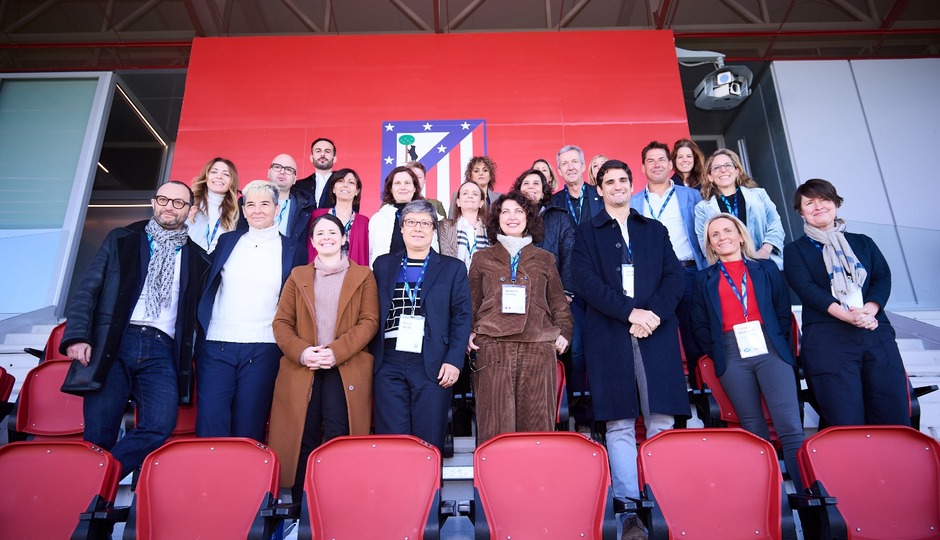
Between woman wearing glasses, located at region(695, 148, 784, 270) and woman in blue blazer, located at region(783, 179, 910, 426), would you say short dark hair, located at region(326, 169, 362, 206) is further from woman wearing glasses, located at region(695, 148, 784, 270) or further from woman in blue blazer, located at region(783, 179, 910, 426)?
woman in blue blazer, located at region(783, 179, 910, 426)

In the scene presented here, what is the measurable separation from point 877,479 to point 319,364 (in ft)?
6.77

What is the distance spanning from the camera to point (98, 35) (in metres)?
7.14

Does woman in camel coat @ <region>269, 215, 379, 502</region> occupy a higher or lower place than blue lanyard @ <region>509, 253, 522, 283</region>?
lower

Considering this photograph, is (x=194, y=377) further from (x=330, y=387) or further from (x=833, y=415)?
(x=833, y=415)

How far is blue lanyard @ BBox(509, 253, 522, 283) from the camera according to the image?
9.21 ft

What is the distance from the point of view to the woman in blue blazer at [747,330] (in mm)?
2514

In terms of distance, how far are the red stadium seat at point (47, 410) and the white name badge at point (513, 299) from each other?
199 cm

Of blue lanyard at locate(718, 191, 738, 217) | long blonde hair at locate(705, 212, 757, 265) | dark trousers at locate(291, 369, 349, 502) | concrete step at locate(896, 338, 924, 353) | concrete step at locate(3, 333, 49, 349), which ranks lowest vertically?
dark trousers at locate(291, 369, 349, 502)

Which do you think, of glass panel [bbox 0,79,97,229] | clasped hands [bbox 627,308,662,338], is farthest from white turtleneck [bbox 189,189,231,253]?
glass panel [bbox 0,79,97,229]

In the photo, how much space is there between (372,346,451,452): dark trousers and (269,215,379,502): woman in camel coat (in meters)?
0.08

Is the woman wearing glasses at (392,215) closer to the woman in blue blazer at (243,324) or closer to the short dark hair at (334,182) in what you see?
the short dark hair at (334,182)

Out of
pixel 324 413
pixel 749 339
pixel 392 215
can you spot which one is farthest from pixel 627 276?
pixel 324 413

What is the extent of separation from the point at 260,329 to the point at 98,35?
6499 mm

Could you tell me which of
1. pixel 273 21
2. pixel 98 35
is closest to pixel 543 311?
pixel 273 21
